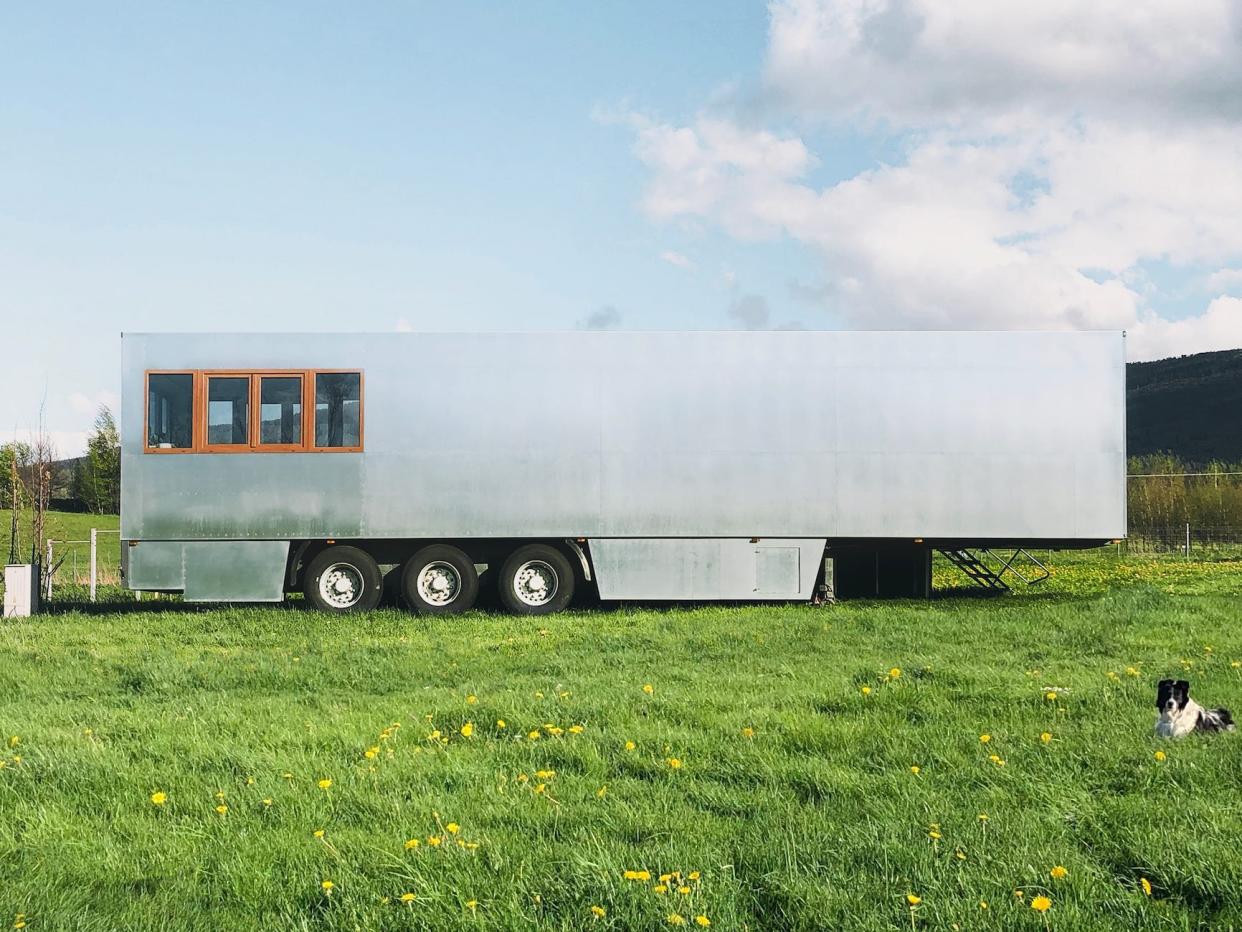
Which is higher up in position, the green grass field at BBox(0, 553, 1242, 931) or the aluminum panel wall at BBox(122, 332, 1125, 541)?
the aluminum panel wall at BBox(122, 332, 1125, 541)

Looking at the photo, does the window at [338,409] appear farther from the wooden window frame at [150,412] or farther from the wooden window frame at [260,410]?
the wooden window frame at [150,412]

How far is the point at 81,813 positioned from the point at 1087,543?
12558mm

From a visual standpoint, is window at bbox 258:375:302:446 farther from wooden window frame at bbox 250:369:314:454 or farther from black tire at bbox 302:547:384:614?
black tire at bbox 302:547:384:614

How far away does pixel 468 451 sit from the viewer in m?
14.0

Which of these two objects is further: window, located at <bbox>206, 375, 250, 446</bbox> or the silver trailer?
window, located at <bbox>206, 375, 250, 446</bbox>

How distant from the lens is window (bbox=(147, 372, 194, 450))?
556 inches

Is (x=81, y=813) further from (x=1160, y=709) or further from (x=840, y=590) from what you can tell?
(x=840, y=590)

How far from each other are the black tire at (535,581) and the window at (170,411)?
14.1 feet

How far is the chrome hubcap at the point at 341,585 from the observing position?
14.1 metres

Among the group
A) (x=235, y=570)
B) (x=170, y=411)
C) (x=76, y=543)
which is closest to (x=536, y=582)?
(x=235, y=570)

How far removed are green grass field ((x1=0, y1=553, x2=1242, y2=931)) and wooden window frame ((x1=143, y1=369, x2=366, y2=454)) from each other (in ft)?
13.9

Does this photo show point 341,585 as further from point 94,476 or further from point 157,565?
point 94,476

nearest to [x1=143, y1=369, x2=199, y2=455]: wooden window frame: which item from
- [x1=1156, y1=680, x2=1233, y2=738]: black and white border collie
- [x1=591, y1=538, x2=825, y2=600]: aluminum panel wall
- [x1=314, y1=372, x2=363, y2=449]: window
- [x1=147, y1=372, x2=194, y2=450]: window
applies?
[x1=147, y1=372, x2=194, y2=450]: window

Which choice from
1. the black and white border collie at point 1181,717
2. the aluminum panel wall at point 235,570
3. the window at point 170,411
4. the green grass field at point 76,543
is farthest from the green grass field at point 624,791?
the green grass field at point 76,543
